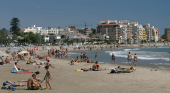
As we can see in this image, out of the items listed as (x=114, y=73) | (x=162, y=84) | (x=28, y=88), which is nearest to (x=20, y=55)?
(x=114, y=73)

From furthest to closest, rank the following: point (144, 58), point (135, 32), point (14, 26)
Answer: point (135, 32)
point (14, 26)
point (144, 58)

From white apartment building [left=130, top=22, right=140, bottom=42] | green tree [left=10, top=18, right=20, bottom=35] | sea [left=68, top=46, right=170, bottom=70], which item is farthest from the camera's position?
white apartment building [left=130, top=22, right=140, bottom=42]

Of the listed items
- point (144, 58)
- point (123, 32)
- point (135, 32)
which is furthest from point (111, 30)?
point (144, 58)

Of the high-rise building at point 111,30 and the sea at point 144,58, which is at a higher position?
the high-rise building at point 111,30

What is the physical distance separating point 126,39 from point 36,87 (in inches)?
4449

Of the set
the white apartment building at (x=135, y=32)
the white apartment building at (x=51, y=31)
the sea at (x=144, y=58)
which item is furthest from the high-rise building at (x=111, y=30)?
the sea at (x=144, y=58)

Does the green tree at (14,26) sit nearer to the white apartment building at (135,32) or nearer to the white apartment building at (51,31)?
the white apartment building at (51,31)

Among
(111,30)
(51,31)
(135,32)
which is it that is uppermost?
(51,31)

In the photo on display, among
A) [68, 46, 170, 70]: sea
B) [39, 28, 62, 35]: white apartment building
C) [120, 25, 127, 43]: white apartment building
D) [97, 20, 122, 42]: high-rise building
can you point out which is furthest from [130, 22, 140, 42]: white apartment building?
[68, 46, 170, 70]: sea

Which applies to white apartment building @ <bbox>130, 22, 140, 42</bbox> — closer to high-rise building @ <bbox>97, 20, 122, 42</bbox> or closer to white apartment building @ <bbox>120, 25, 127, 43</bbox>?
white apartment building @ <bbox>120, 25, 127, 43</bbox>

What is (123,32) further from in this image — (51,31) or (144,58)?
(144,58)

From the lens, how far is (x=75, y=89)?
9.02 meters

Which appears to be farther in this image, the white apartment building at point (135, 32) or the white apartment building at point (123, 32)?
the white apartment building at point (135, 32)

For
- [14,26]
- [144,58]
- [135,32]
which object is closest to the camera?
[144,58]
